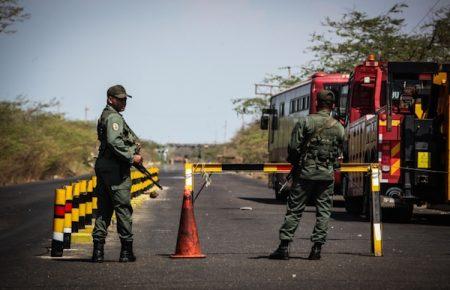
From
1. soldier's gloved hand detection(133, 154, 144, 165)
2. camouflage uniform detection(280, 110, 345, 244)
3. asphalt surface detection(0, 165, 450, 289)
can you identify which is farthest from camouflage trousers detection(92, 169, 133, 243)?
camouflage uniform detection(280, 110, 345, 244)

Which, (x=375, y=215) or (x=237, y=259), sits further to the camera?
(x=375, y=215)

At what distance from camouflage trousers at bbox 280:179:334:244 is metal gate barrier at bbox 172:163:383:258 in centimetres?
82

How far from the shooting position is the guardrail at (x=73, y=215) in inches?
503

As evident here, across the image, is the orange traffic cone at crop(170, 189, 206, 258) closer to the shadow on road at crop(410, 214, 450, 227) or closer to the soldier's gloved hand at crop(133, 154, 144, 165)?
the soldier's gloved hand at crop(133, 154, 144, 165)

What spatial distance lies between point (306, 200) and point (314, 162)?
47cm

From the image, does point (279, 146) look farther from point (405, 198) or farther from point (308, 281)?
point (308, 281)

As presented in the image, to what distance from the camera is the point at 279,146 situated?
3319cm

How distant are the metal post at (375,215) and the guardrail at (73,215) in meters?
3.90

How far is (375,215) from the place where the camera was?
511 inches

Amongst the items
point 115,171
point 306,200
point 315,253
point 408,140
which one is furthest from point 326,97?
point 408,140

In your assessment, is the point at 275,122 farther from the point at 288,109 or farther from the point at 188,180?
the point at 188,180

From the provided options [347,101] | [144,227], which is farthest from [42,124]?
[144,227]

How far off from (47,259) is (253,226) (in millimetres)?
6867

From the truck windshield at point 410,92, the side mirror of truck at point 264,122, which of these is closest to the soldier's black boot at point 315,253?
the truck windshield at point 410,92
